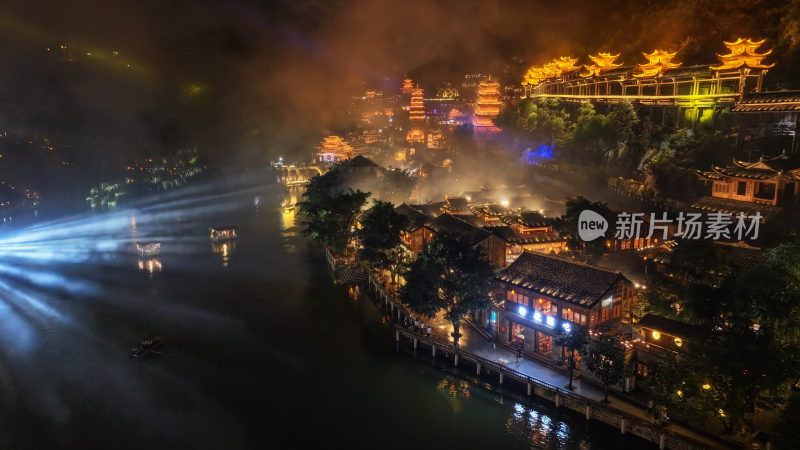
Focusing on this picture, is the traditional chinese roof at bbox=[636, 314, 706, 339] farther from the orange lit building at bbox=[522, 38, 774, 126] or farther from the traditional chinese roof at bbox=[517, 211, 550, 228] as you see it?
the orange lit building at bbox=[522, 38, 774, 126]

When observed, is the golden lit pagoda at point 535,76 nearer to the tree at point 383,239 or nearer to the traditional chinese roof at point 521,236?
the traditional chinese roof at point 521,236

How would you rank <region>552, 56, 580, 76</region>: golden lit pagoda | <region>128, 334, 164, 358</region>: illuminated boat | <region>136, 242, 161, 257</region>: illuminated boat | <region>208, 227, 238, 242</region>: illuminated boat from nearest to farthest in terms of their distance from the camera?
<region>128, 334, 164, 358</region>: illuminated boat, <region>136, 242, 161, 257</region>: illuminated boat, <region>208, 227, 238, 242</region>: illuminated boat, <region>552, 56, 580, 76</region>: golden lit pagoda

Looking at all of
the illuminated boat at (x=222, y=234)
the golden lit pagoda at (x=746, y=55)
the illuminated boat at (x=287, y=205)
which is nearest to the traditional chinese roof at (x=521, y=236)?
the golden lit pagoda at (x=746, y=55)

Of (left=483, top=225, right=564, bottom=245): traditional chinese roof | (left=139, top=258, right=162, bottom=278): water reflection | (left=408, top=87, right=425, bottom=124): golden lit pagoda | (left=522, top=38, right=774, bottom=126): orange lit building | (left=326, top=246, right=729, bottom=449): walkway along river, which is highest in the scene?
(left=408, top=87, right=425, bottom=124): golden lit pagoda

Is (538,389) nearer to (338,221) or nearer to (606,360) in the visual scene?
(606,360)

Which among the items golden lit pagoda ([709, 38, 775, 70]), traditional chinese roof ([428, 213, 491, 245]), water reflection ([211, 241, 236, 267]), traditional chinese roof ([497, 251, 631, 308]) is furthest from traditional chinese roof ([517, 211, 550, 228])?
water reflection ([211, 241, 236, 267])

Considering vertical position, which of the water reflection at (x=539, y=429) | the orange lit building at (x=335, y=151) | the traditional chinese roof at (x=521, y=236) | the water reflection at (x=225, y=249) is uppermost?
the orange lit building at (x=335, y=151)
